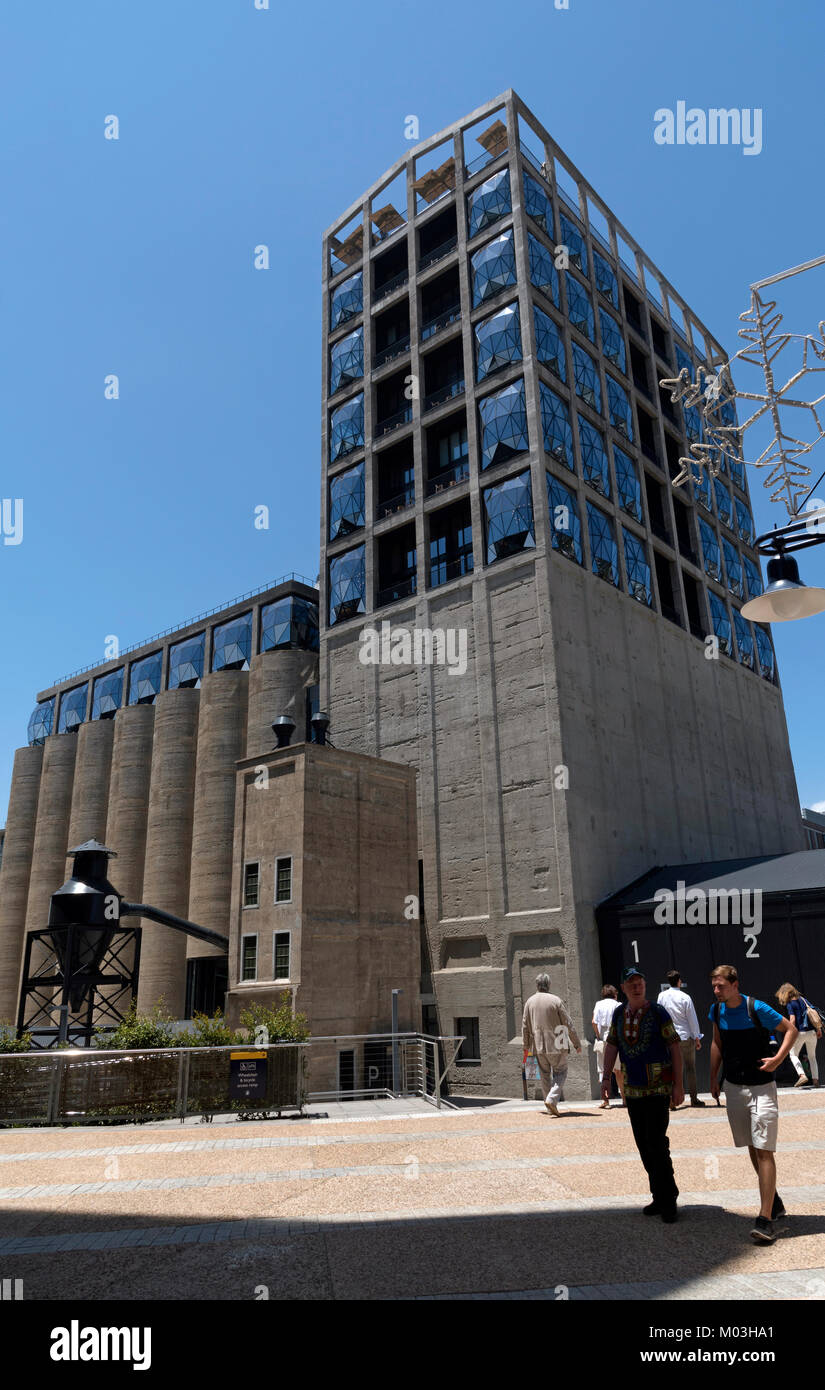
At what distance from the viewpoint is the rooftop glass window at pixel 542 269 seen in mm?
34906

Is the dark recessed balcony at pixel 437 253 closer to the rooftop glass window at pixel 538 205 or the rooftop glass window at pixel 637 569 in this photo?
the rooftop glass window at pixel 538 205

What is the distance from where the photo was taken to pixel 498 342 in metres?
34.4

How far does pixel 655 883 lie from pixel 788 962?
5.53 m

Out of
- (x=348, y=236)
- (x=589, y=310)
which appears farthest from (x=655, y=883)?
(x=348, y=236)

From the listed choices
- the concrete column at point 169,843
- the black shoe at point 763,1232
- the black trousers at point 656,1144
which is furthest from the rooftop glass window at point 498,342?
the black shoe at point 763,1232

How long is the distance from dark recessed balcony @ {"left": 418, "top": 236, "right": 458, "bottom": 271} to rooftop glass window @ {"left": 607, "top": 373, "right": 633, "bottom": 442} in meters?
9.06

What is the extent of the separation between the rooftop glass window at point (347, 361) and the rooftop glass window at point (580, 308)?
9781 mm

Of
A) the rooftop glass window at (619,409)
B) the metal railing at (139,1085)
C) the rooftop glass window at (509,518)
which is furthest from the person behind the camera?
the rooftop glass window at (619,409)

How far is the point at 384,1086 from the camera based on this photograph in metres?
25.5

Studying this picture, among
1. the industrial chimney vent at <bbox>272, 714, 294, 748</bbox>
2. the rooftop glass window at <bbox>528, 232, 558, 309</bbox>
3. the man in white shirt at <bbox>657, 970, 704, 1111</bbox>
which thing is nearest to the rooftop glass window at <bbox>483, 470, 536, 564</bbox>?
the rooftop glass window at <bbox>528, 232, 558, 309</bbox>

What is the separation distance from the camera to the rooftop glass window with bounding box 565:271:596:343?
3709 centimetres

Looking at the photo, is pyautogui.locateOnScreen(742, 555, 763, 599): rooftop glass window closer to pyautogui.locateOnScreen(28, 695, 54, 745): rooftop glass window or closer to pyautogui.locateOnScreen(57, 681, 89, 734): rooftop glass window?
pyautogui.locateOnScreen(57, 681, 89, 734): rooftop glass window

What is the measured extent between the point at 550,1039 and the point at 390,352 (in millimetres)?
33625

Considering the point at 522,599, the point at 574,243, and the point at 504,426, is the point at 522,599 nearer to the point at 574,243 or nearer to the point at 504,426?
the point at 504,426
